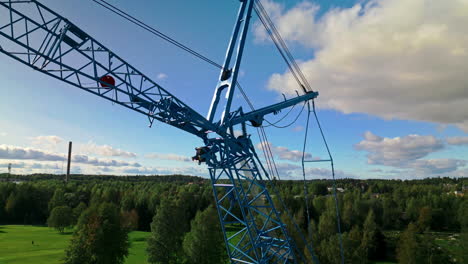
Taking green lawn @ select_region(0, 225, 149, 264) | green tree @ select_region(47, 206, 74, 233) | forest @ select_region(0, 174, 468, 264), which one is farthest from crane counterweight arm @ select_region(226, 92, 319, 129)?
green tree @ select_region(47, 206, 74, 233)

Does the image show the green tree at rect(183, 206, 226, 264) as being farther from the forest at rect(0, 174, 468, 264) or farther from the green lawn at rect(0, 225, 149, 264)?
the green lawn at rect(0, 225, 149, 264)

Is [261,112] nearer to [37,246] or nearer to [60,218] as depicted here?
[37,246]

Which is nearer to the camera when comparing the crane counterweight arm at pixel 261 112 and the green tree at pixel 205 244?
the crane counterweight arm at pixel 261 112

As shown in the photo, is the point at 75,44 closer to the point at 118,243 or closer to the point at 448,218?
the point at 118,243

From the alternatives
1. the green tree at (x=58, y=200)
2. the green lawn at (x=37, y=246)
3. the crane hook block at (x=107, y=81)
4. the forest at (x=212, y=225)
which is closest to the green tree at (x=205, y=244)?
the forest at (x=212, y=225)

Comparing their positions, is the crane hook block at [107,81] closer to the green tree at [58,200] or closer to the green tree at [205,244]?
the green tree at [205,244]

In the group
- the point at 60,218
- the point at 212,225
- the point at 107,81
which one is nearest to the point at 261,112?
the point at 107,81

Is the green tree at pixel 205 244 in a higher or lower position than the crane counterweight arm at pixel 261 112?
lower
